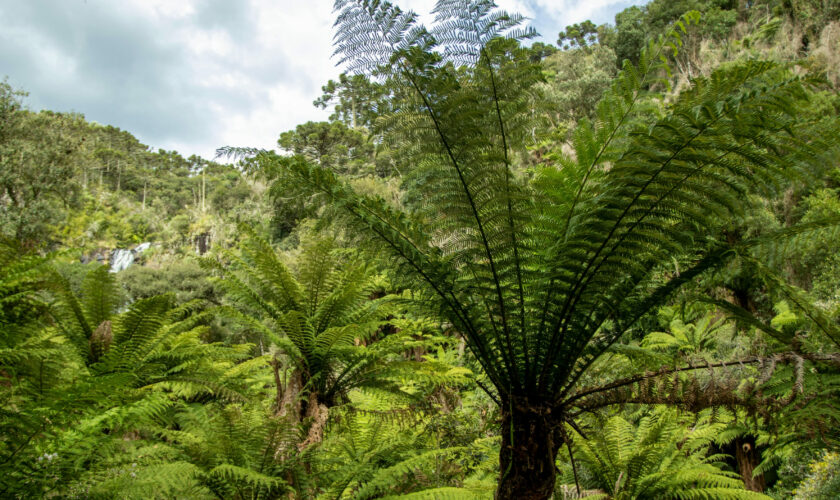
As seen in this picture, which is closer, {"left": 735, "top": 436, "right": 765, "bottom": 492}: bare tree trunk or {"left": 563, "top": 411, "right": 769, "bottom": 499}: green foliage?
{"left": 563, "top": 411, "right": 769, "bottom": 499}: green foliage

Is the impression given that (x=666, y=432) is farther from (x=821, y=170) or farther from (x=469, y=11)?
(x=469, y=11)

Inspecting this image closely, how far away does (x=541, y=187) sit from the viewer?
1.74 metres

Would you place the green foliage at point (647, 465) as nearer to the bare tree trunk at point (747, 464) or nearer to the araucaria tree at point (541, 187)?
the araucaria tree at point (541, 187)

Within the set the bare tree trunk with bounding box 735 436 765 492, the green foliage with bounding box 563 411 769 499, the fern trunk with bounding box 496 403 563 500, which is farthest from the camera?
the bare tree trunk with bounding box 735 436 765 492

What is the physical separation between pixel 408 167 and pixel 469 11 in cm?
61

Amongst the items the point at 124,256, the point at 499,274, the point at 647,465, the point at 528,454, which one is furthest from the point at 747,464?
the point at 124,256

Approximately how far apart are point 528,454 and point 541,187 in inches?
41.6

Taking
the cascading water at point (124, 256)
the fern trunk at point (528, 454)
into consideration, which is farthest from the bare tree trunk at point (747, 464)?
the cascading water at point (124, 256)

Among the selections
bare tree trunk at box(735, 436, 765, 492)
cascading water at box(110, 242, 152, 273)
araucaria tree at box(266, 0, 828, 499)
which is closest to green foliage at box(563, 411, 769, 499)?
araucaria tree at box(266, 0, 828, 499)

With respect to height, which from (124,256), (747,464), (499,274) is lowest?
(747,464)

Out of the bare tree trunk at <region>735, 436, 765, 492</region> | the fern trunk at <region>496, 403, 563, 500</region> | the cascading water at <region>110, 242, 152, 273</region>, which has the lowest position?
the bare tree trunk at <region>735, 436, 765, 492</region>

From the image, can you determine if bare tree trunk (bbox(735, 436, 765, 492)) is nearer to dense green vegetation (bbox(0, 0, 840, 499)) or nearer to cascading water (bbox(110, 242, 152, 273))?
dense green vegetation (bbox(0, 0, 840, 499))

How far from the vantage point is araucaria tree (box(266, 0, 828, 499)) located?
1.39 m

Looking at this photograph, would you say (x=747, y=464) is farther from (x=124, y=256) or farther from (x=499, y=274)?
(x=124, y=256)
